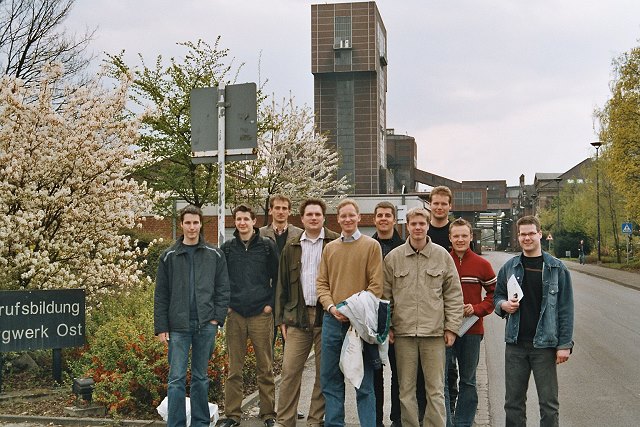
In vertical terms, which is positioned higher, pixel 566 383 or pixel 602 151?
pixel 602 151

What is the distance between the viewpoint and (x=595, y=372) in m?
9.42

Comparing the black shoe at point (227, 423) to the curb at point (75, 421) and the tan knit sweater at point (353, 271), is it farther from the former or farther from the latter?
the tan knit sweater at point (353, 271)

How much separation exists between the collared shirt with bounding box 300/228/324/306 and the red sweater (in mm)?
1205

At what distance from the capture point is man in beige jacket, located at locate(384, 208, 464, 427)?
5.33 meters

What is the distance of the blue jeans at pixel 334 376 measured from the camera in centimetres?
545

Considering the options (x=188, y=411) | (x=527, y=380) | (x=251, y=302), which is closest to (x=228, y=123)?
(x=251, y=302)

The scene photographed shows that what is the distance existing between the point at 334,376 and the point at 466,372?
3.77ft

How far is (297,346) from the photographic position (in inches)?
236

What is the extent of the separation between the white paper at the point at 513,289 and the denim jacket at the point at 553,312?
0.05 meters

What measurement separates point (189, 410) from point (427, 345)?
7.35 ft

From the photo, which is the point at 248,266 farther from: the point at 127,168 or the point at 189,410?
the point at 127,168

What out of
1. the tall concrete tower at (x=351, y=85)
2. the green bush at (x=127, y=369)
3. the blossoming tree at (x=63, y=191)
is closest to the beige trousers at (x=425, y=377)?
the green bush at (x=127, y=369)

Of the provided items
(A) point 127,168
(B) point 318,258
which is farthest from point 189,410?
(A) point 127,168

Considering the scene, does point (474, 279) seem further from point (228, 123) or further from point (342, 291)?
point (228, 123)
